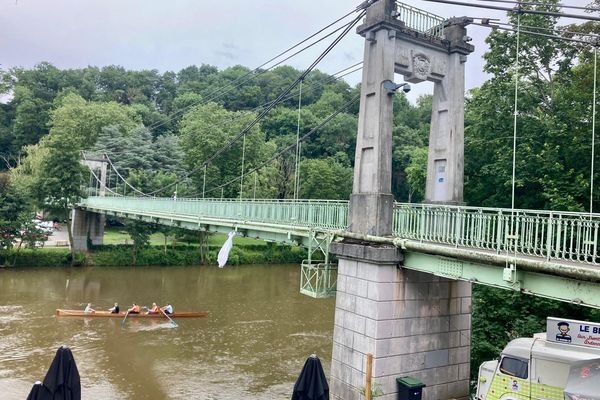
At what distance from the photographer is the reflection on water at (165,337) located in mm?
14242

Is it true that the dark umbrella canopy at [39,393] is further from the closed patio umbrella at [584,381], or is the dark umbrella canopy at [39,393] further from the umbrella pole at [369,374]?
the closed patio umbrella at [584,381]

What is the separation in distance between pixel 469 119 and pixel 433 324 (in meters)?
15.7

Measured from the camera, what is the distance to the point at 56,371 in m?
8.77

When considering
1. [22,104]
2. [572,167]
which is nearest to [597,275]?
[572,167]

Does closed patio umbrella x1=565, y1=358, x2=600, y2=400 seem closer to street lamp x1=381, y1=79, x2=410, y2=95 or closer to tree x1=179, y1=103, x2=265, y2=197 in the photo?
street lamp x1=381, y1=79, x2=410, y2=95

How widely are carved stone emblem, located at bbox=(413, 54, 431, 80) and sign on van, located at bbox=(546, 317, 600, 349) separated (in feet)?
20.5

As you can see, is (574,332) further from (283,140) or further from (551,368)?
(283,140)

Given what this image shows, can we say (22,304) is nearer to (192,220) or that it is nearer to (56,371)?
(192,220)

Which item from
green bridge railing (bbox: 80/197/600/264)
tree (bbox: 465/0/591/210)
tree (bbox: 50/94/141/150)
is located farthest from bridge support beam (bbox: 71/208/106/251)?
tree (bbox: 465/0/591/210)

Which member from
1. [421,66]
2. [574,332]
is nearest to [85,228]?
[421,66]

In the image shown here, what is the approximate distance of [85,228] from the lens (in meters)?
39.9

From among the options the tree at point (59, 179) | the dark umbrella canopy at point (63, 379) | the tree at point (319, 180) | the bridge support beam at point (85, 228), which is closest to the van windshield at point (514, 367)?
the dark umbrella canopy at point (63, 379)

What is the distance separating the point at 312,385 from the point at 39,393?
4.86m

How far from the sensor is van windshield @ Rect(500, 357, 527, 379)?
30.8 ft
